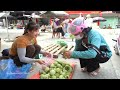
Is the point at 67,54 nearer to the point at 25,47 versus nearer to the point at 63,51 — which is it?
the point at 63,51

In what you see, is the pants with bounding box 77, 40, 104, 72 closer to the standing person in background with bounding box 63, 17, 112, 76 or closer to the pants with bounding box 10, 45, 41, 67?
the standing person in background with bounding box 63, 17, 112, 76

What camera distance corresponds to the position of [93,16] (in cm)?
295

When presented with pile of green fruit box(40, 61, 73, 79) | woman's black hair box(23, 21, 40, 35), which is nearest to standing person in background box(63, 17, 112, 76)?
pile of green fruit box(40, 61, 73, 79)

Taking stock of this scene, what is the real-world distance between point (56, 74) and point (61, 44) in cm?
99

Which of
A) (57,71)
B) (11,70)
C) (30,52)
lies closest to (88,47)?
(57,71)

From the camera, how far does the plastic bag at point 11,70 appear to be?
2.84 m

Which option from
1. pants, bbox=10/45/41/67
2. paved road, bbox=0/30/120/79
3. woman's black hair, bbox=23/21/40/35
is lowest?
paved road, bbox=0/30/120/79

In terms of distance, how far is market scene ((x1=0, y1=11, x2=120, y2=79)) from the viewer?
2.88 m

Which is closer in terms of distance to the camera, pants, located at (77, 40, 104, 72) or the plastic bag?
the plastic bag

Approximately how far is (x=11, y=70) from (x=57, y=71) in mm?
426

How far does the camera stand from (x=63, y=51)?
120 inches

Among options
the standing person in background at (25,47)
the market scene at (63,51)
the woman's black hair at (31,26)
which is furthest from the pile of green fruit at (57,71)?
the woman's black hair at (31,26)

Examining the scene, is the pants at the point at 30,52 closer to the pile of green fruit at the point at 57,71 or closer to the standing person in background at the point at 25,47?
the standing person in background at the point at 25,47
